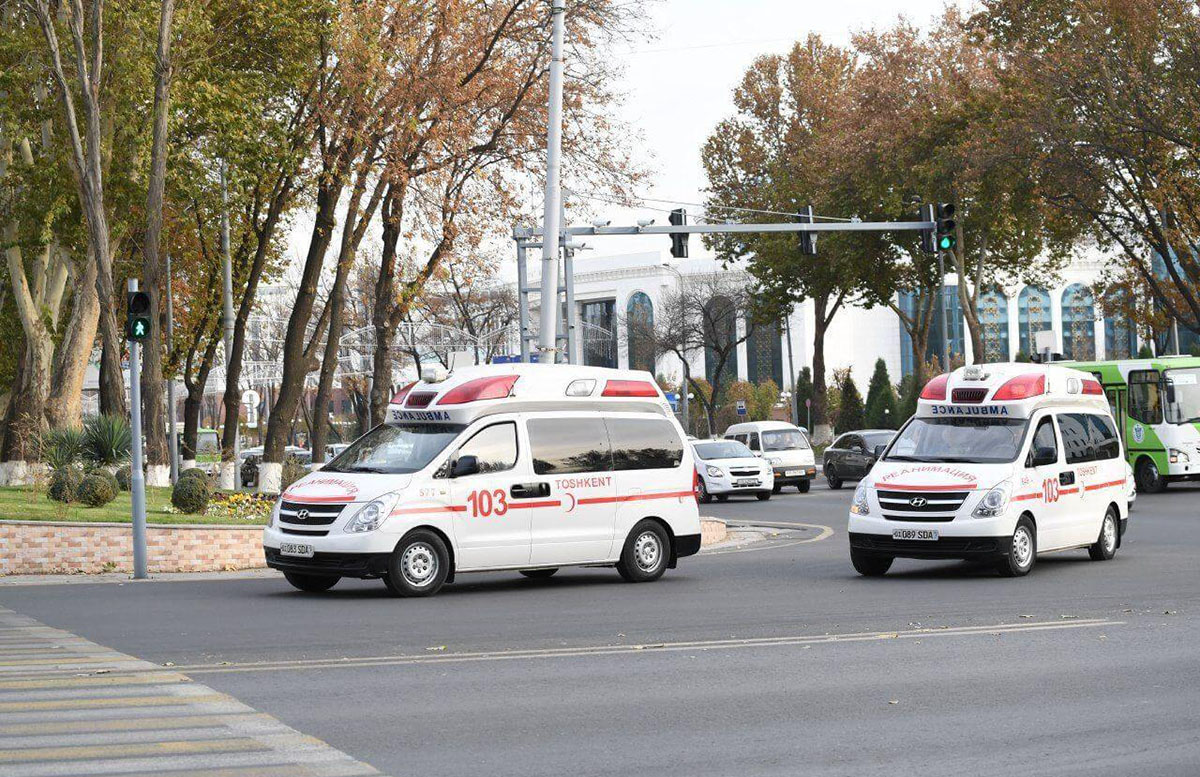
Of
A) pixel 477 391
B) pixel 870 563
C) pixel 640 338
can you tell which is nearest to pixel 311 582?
pixel 477 391

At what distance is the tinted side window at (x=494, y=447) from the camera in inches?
642

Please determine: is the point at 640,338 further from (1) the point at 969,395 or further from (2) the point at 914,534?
(2) the point at 914,534

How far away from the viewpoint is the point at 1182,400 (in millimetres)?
35656

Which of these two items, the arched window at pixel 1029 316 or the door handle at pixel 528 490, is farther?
the arched window at pixel 1029 316

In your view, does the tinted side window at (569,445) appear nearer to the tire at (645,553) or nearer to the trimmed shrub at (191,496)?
the tire at (645,553)

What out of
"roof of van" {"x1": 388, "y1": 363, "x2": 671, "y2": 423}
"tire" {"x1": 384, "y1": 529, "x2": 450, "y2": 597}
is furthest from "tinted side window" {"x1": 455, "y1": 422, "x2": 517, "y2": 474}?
"tire" {"x1": 384, "y1": 529, "x2": 450, "y2": 597}

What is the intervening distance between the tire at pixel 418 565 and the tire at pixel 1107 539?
7724mm

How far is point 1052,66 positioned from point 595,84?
36.4 ft

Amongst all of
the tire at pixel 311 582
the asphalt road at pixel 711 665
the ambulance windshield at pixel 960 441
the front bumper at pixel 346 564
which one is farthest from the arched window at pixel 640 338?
the front bumper at pixel 346 564

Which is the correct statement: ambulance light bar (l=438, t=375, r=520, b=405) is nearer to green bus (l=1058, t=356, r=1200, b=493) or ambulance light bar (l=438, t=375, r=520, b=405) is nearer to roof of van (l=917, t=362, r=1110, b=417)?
roof of van (l=917, t=362, r=1110, b=417)

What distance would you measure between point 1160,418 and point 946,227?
7.09 meters

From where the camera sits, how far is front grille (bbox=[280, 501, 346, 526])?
50.9 feet

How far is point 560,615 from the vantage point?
551 inches

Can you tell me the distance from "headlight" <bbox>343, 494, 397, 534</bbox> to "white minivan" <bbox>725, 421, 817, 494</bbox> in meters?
26.4
